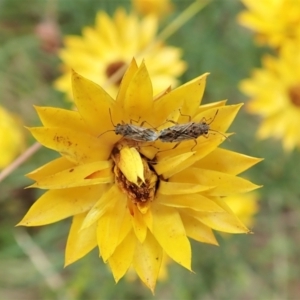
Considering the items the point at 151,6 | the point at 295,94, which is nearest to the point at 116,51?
the point at 151,6

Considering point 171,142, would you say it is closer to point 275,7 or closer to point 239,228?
point 239,228

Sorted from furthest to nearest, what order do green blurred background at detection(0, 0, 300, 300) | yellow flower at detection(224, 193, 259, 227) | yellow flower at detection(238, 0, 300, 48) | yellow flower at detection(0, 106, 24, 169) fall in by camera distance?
green blurred background at detection(0, 0, 300, 300) < yellow flower at detection(224, 193, 259, 227) < yellow flower at detection(0, 106, 24, 169) < yellow flower at detection(238, 0, 300, 48)

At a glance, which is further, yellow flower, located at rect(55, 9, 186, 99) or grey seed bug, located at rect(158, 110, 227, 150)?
yellow flower, located at rect(55, 9, 186, 99)

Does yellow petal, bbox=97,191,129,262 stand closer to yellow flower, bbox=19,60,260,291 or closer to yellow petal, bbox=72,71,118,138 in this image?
yellow flower, bbox=19,60,260,291

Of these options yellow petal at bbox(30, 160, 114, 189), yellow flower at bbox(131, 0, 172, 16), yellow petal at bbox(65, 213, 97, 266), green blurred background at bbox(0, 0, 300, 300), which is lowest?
green blurred background at bbox(0, 0, 300, 300)

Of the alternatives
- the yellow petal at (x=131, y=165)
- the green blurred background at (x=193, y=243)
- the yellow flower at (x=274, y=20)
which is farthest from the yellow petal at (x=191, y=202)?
the green blurred background at (x=193, y=243)

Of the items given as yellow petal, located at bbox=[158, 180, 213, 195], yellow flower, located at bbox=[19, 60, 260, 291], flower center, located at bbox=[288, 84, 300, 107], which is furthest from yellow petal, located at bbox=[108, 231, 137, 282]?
flower center, located at bbox=[288, 84, 300, 107]
